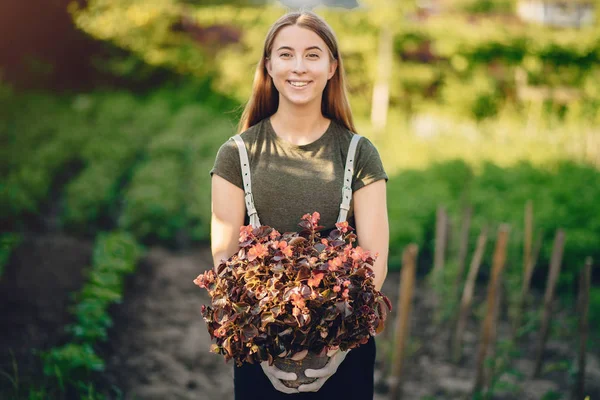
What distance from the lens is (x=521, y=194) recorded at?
22.4ft

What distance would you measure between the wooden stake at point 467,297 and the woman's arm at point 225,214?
2.34 metres

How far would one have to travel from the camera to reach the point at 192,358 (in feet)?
14.6

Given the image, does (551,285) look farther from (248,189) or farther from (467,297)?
(248,189)

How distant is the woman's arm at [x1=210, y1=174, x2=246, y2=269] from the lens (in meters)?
2.00

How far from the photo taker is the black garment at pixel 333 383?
79.5 inches

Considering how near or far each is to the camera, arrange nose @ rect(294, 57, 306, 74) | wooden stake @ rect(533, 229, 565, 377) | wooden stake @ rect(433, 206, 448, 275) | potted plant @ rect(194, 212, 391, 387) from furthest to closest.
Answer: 1. wooden stake @ rect(433, 206, 448, 275)
2. wooden stake @ rect(533, 229, 565, 377)
3. nose @ rect(294, 57, 306, 74)
4. potted plant @ rect(194, 212, 391, 387)

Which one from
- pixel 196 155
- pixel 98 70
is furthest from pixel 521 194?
pixel 98 70

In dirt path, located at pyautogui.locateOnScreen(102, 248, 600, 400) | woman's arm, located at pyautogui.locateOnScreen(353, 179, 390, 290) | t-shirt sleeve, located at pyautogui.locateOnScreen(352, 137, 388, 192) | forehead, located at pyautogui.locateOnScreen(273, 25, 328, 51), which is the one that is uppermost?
forehead, located at pyautogui.locateOnScreen(273, 25, 328, 51)

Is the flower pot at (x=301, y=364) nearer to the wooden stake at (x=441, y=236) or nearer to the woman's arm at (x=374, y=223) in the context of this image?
the woman's arm at (x=374, y=223)

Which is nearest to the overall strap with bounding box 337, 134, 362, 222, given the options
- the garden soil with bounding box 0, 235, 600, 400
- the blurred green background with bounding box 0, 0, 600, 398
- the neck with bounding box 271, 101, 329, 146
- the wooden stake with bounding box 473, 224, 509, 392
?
the neck with bounding box 271, 101, 329, 146

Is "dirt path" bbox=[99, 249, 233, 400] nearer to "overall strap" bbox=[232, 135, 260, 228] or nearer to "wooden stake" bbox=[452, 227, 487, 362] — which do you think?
"wooden stake" bbox=[452, 227, 487, 362]

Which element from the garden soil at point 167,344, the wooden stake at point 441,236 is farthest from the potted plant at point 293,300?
the wooden stake at point 441,236

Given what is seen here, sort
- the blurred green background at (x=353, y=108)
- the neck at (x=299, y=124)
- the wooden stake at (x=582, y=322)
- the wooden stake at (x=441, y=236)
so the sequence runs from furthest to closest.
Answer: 1. the blurred green background at (x=353, y=108)
2. the wooden stake at (x=441, y=236)
3. the wooden stake at (x=582, y=322)
4. the neck at (x=299, y=124)

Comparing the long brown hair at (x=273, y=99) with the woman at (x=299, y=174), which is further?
the long brown hair at (x=273, y=99)
